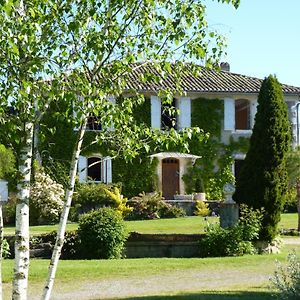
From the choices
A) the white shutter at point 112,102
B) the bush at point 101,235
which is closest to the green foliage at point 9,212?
the bush at point 101,235

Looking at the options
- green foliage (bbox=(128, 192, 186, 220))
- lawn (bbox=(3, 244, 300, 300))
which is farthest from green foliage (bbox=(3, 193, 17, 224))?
lawn (bbox=(3, 244, 300, 300))

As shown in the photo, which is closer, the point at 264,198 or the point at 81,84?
the point at 81,84

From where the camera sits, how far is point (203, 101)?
32875 millimetres

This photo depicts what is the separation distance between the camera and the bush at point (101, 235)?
1588 centimetres

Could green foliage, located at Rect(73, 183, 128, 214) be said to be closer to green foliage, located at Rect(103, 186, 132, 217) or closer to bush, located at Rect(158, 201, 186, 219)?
green foliage, located at Rect(103, 186, 132, 217)

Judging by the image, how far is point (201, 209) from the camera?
27.1 metres

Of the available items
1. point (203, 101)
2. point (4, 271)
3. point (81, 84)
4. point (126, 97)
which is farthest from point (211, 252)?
point (203, 101)

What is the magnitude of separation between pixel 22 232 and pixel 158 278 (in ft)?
21.1

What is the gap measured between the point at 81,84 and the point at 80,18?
779mm

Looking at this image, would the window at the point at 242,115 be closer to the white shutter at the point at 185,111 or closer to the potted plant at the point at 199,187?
the white shutter at the point at 185,111

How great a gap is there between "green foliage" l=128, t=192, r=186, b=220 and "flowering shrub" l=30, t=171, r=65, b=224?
2961mm

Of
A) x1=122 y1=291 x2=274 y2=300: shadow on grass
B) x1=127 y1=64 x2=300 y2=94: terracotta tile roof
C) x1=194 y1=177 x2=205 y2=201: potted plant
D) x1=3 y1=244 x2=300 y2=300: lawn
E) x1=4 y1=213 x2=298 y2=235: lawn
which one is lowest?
x1=3 y1=244 x2=300 y2=300: lawn

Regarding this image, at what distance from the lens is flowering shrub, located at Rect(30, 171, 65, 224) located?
2567 cm

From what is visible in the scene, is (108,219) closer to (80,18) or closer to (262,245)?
(262,245)
